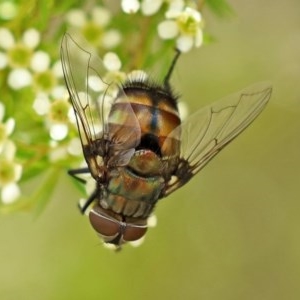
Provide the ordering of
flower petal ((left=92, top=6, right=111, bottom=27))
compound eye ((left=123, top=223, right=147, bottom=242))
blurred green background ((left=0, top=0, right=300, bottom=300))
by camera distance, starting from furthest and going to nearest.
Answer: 1. blurred green background ((left=0, top=0, right=300, bottom=300))
2. flower petal ((left=92, top=6, right=111, bottom=27))
3. compound eye ((left=123, top=223, right=147, bottom=242))

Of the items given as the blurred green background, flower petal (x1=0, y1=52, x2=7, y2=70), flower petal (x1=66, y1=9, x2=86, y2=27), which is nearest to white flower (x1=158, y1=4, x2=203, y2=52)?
flower petal (x1=66, y1=9, x2=86, y2=27)

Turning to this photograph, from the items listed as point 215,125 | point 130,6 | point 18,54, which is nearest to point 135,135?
point 215,125

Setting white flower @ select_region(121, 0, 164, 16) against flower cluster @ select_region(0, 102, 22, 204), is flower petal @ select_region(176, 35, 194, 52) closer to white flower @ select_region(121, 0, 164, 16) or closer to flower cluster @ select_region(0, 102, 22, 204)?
white flower @ select_region(121, 0, 164, 16)

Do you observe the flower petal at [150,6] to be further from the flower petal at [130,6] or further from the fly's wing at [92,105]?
the fly's wing at [92,105]

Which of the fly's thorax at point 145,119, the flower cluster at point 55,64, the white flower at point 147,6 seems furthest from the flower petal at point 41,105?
the white flower at point 147,6

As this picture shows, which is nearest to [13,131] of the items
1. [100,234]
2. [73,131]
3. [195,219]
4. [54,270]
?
[73,131]

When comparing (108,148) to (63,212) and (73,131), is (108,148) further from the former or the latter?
(63,212)

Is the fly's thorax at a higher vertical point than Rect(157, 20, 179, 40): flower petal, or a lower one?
lower
